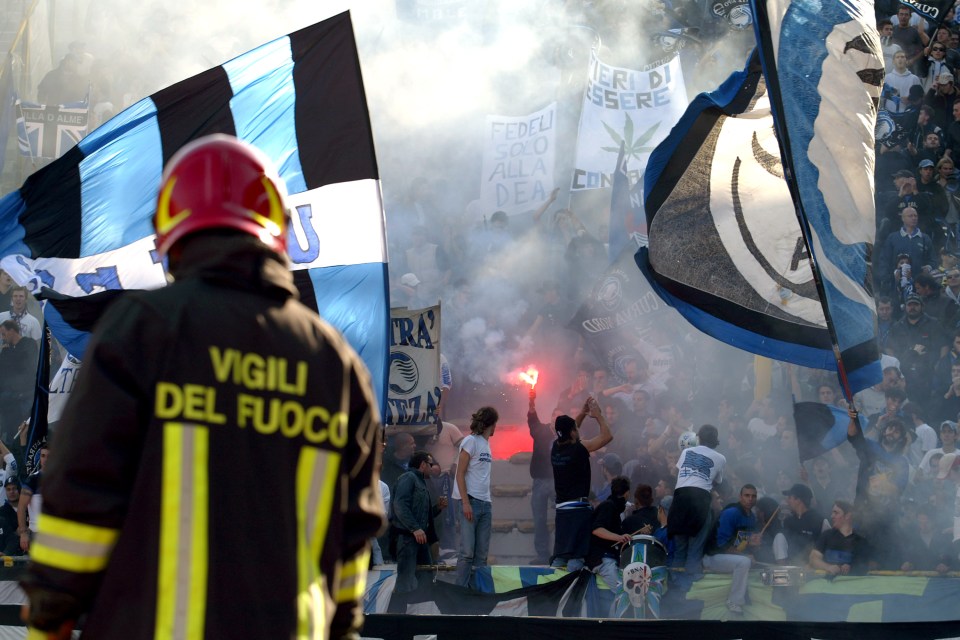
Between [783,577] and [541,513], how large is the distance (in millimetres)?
2737

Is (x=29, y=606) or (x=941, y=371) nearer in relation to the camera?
(x=29, y=606)

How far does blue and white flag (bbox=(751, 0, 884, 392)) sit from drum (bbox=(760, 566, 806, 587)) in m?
1.15

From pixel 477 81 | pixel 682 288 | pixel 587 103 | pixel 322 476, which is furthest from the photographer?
pixel 477 81

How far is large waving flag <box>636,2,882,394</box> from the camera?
20.6ft

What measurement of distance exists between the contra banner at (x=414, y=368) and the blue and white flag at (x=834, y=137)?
3.68m

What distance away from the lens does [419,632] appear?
587cm

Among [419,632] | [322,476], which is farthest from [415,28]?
[322,476]

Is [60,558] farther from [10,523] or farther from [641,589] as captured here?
[10,523]

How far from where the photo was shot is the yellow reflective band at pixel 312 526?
1962 mm

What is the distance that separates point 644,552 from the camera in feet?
23.5

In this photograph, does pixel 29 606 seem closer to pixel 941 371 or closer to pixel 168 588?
pixel 168 588

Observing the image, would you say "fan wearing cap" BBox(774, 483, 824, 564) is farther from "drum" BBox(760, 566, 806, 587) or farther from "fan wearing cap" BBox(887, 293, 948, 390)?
"fan wearing cap" BBox(887, 293, 948, 390)

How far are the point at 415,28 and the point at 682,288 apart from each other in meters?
9.34

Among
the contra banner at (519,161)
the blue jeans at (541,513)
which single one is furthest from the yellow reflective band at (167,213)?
the contra banner at (519,161)
